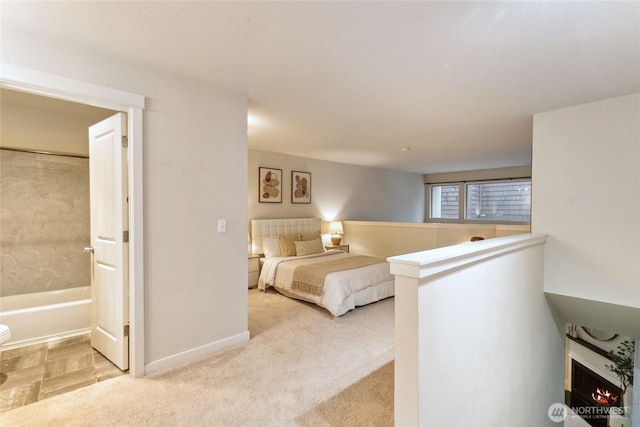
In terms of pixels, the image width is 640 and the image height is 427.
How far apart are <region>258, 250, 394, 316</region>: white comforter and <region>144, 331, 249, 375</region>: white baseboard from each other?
3.85 feet

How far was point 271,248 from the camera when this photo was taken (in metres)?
4.92

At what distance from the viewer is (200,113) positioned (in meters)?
2.49

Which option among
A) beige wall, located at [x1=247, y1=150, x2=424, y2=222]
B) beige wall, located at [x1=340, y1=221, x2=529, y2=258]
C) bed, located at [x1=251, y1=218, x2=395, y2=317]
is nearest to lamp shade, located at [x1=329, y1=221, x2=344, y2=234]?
beige wall, located at [x1=247, y1=150, x2=424, y2=222]

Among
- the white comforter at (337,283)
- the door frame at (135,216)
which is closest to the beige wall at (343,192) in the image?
the white comforter at (337,283)

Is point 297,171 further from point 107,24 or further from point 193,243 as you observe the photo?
point 107,24

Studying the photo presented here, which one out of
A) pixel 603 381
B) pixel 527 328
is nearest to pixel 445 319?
pixel 527 328

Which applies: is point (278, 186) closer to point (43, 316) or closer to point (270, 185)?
point (270, 185)

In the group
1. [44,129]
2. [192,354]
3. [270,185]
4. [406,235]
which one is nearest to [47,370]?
[192,354]

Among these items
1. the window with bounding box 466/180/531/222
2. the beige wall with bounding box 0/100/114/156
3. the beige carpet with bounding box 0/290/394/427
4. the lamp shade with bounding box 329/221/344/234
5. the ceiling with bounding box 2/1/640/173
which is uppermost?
the ceiling with bounding box 2/1/640/173

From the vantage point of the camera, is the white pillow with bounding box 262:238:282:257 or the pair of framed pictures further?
the pair of framed pictures

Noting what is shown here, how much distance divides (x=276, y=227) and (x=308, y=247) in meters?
0.75

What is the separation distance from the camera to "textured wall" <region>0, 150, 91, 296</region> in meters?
3.08

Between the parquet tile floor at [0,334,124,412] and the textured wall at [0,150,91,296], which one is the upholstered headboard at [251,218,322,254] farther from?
the parquet tile floor at [0,334,124,412]

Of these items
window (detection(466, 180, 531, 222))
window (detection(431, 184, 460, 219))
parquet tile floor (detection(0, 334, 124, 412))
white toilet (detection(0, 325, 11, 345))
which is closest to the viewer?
parquet tile floor (detection(0, 334, 124, 412))
